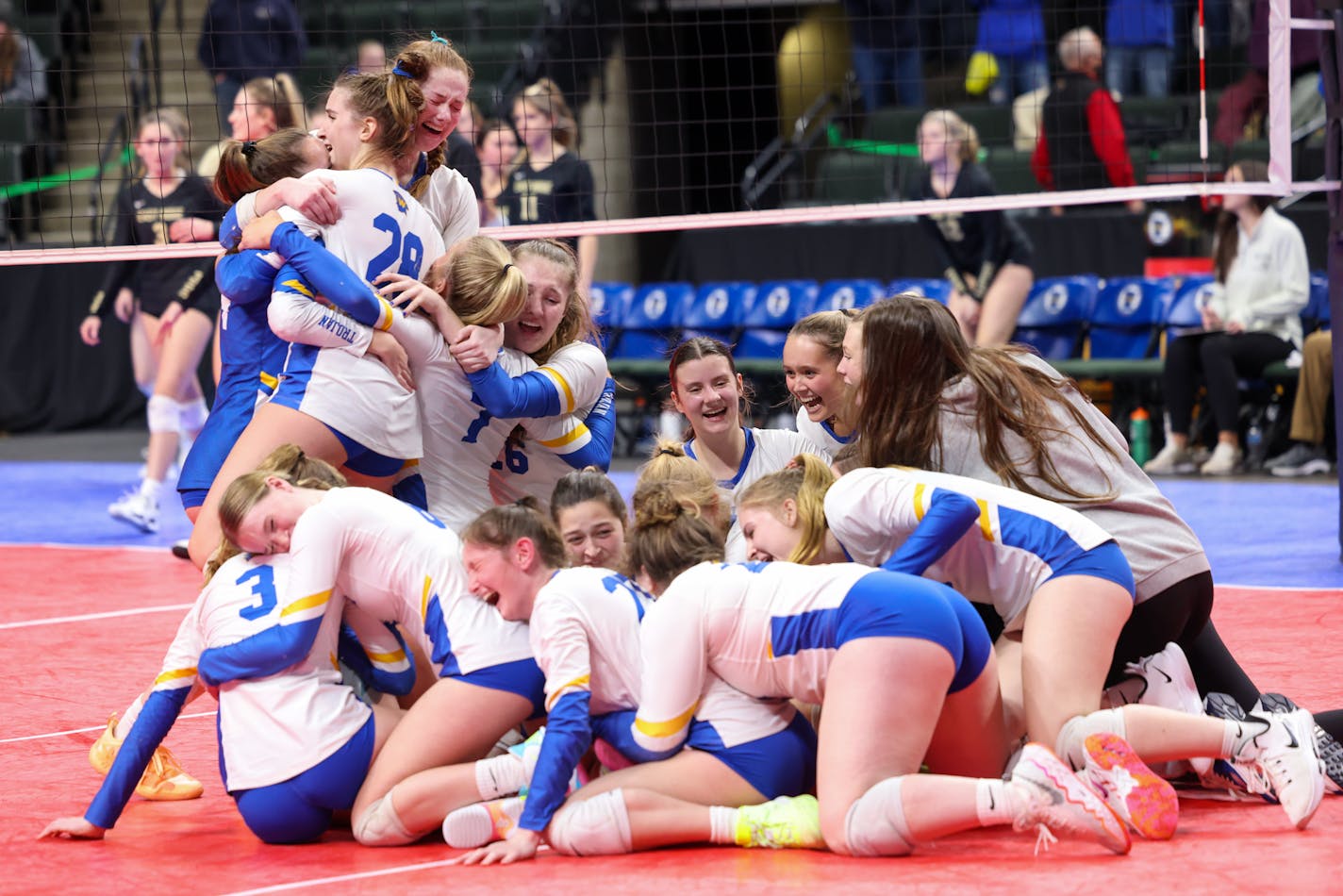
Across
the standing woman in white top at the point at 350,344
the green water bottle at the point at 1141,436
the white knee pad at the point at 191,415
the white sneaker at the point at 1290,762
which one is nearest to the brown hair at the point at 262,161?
the standing woman in white top at the point at 350,344

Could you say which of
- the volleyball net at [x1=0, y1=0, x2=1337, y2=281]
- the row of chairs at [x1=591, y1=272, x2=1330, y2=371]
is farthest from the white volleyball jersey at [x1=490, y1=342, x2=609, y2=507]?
the volleyball net at [x1=0, y1=0, x2=1337, y2=281]

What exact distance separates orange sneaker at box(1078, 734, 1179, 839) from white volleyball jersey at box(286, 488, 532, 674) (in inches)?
47.2

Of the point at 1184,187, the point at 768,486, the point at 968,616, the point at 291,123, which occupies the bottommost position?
the point at 968,616

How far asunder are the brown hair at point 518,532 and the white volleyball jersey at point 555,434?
77 centimetres

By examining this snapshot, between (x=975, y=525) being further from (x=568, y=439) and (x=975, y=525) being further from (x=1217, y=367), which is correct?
(x=1217, y=367)

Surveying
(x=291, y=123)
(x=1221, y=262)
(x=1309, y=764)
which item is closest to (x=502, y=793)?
(x=1309, y=764)

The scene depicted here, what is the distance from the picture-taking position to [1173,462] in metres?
9.75

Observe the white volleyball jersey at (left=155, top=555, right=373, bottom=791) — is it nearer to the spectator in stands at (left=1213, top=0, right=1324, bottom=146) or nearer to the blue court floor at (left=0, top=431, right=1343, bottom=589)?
the blue court floor at (left=0, top=431, right=1343, bottom=589)

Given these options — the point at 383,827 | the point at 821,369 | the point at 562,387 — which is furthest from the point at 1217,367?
the point at 383,827

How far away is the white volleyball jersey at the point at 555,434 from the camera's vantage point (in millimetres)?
4461

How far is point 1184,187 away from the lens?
6531 mm

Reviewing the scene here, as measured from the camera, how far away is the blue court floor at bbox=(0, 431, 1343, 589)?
22.4ft

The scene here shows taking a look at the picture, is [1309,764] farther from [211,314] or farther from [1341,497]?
[211,314]

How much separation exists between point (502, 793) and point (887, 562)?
953 mm
